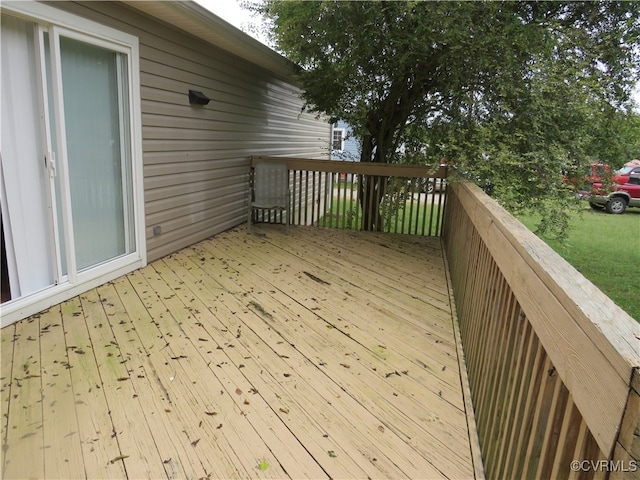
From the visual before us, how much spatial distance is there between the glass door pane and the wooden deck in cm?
41

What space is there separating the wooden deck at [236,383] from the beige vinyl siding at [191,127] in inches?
42.6

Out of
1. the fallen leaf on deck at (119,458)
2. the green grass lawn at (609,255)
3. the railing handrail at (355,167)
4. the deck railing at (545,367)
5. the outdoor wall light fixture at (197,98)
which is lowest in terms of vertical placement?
the green grass lawn at (609,255)

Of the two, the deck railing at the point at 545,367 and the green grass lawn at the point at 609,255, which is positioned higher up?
the deck railing at the point at 545,367

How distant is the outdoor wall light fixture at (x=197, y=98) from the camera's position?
4758 millimetres

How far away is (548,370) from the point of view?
1.12 meters

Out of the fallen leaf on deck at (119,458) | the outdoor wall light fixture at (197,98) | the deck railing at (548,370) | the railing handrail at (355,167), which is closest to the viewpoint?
the deck railing at (548,370)

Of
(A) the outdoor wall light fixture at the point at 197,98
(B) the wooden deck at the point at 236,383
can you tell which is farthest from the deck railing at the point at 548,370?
(A) the outdoor wall light fixture at the point at 197,98

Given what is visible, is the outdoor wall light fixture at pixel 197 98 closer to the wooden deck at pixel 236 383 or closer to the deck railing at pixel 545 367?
the wooden deck at pixel 236 383

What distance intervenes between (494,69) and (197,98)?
10.8 feet

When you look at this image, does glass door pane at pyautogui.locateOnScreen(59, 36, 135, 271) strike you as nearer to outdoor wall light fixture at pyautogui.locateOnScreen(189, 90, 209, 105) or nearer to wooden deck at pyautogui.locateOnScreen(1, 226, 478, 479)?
wooden deck at pyautogui.locateOnScreen(1, 226, 478, 479)

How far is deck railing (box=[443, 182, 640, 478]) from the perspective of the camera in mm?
731

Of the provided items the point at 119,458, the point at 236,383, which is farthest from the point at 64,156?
the point at 119,458

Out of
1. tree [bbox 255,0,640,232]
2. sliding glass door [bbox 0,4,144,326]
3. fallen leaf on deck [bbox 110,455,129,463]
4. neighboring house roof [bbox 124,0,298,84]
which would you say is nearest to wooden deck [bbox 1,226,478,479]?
fallen leaf on deck [bbox 110,455,129,463]

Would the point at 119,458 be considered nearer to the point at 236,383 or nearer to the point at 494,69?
the point at 236,383
